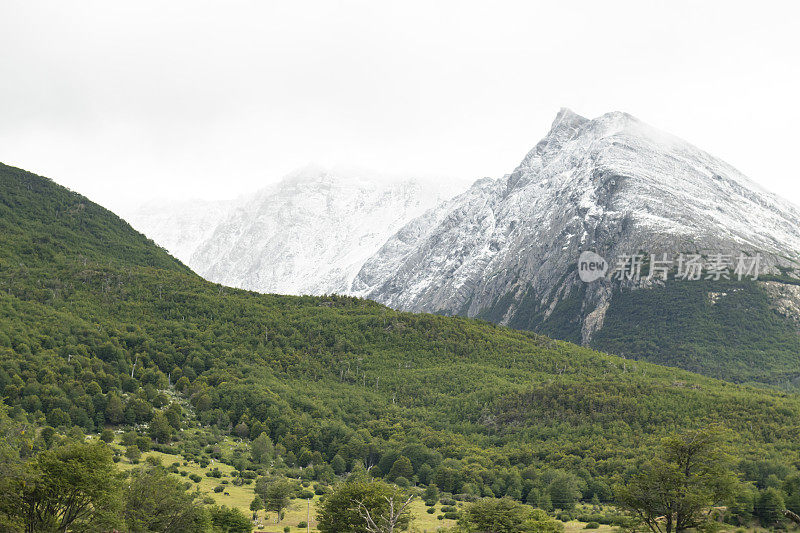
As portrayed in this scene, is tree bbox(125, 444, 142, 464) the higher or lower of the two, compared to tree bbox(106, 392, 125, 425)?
lower

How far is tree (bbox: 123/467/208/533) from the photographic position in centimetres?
7912

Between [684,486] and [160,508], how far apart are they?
58894 mm

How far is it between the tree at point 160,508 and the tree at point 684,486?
4916cm

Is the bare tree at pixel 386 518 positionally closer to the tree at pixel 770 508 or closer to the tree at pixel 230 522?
the tree at pixel 230 522

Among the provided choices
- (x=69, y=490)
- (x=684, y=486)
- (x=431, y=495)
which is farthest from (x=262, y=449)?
(x=684, y=486)

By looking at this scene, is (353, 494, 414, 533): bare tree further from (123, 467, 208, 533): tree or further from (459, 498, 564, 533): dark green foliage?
(123, 467, 208, 533): tree

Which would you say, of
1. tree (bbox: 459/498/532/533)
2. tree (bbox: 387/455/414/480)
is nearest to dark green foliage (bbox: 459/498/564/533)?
tree (bbox: 459/498/532/533)

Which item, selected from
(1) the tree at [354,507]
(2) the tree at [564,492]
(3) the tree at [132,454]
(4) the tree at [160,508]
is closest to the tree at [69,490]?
(4) the tree at [160,508]

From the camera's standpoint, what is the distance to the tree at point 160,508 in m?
79.1

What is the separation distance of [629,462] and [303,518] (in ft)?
262

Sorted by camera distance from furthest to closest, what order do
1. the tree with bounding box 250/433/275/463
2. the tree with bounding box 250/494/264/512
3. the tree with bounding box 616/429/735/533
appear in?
the tree with bounding box 250/433/275/463
the tree with bounding box 250/494/264/512
the tree with bounding box 616/429/735/533

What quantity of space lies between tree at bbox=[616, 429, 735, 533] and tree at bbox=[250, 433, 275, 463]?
110 m

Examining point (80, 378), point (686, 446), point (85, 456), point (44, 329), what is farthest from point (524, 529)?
point (44, 329)

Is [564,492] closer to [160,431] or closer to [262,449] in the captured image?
[262,449]
